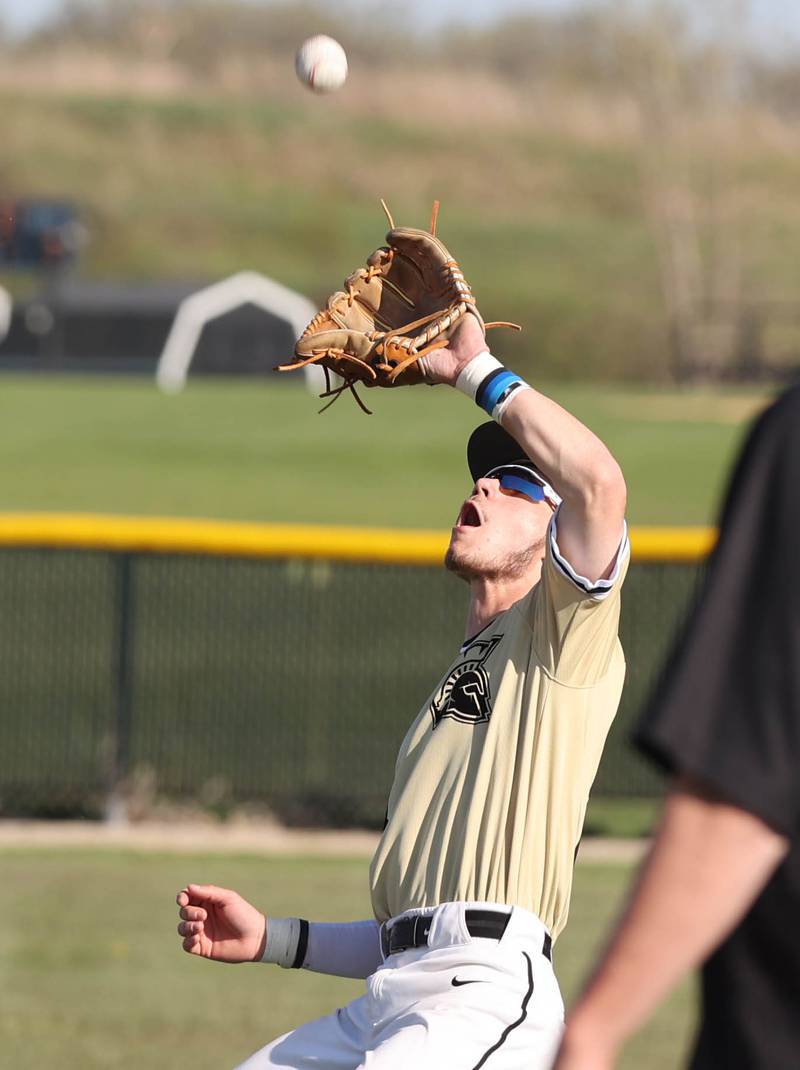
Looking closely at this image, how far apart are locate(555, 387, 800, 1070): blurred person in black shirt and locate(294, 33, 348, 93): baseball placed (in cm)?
276

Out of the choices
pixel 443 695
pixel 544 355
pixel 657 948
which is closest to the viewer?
pixel 657 948

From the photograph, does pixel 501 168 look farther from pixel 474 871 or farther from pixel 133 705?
pixel 474 871

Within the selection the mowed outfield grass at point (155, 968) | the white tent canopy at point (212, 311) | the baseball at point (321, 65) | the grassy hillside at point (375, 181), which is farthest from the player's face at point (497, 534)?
the grassy hillside at point (375, 181)

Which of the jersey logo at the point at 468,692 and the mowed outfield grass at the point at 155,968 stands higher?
the jersey logo at the point at 468,692

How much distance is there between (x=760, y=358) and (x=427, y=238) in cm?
3556

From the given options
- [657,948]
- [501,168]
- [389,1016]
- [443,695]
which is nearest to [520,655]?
[443,695]

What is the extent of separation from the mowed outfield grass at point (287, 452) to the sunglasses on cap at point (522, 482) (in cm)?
1230

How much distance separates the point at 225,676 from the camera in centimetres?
891

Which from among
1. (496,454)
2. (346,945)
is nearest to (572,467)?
(496,454)

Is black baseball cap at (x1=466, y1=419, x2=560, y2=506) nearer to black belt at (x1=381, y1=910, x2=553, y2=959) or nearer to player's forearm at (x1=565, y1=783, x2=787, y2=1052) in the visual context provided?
black belt at (x1=381, y1=910, x2=553, y2=959)

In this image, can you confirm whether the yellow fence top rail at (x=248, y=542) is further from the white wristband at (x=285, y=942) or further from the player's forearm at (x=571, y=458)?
the player's forearm at (x=571, y=458)

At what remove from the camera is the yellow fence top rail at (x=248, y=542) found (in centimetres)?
879

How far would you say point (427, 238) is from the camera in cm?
314

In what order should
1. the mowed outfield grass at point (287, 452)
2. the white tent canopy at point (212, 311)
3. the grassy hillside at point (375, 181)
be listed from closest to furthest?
the mowed outfield grass at point (287, 452) < the white tent canopy at point (212, 311) < the grassy hillside at point (375, 181)
